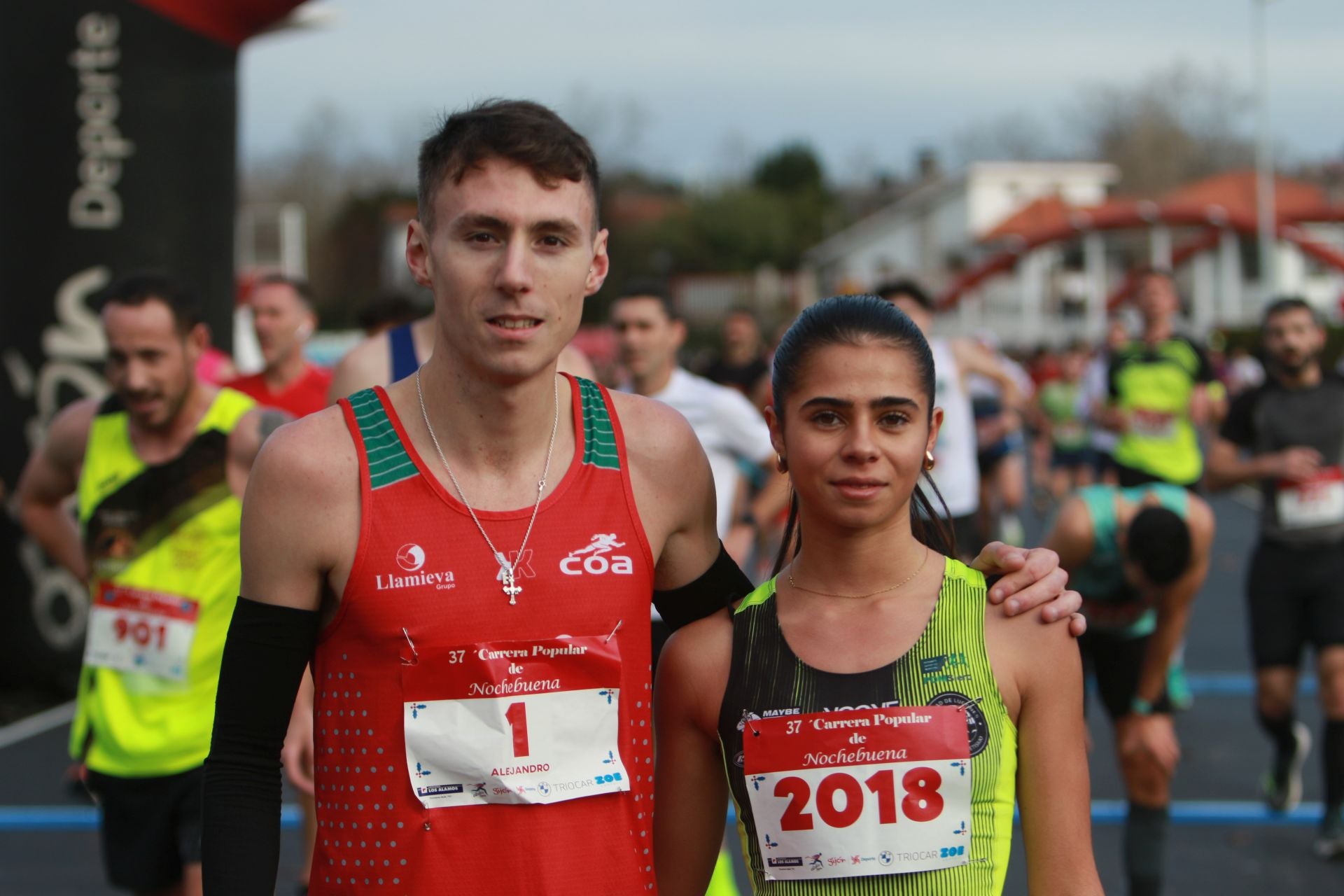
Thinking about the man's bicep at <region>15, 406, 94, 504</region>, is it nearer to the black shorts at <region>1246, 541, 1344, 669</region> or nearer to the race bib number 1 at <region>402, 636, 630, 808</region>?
the race bib number 1 at <region>402, 636, 630, 808</region>

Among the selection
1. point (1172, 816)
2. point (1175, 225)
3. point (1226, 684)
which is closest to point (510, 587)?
point (1172, 816)

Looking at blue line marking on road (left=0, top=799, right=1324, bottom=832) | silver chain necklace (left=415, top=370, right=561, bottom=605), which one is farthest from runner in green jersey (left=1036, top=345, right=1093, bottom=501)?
silver chain necklace (left=415, top=370, right=561, bottom=605)

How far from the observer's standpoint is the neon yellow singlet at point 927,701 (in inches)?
91.4

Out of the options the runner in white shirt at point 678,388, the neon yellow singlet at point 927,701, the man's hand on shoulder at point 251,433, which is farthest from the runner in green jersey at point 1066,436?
the neon yellow singlet at point 927,701

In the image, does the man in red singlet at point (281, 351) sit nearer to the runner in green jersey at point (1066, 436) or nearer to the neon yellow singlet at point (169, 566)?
the neon yellow singlet at point (169, 566)

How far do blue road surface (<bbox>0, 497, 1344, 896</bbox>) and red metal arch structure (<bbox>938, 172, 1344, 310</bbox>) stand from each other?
38298mm

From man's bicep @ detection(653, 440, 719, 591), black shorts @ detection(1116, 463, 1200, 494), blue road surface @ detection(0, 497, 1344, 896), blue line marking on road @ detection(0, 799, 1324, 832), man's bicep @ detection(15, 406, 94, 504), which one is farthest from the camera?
black shorts @ detection(1116, 463, 1200, 494)

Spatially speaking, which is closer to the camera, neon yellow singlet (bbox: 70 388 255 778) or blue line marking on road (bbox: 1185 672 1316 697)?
neon yellow singlet (bbox: 70 388 255 778)

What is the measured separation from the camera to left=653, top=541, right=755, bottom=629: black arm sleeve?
8.23 feet

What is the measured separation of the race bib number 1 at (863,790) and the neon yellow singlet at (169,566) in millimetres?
2378

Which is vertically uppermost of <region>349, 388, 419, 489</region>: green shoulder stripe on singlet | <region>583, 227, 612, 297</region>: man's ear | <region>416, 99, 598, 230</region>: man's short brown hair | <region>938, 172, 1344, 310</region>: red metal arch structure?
<region>938, 172, 1344, 310</region>: red metal arch structure

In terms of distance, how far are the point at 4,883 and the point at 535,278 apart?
4.61m

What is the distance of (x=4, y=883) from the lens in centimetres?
572

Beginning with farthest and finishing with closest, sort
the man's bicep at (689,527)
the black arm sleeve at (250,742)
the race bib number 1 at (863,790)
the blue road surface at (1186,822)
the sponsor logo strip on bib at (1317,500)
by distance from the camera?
the sponsor logo strip on bib at (1317,500)
the blue road surface at (1186,822)
the man's bicep at (689,527)
the race bib number 1 at (863,790)
the black arm sleeve at (250,742)
